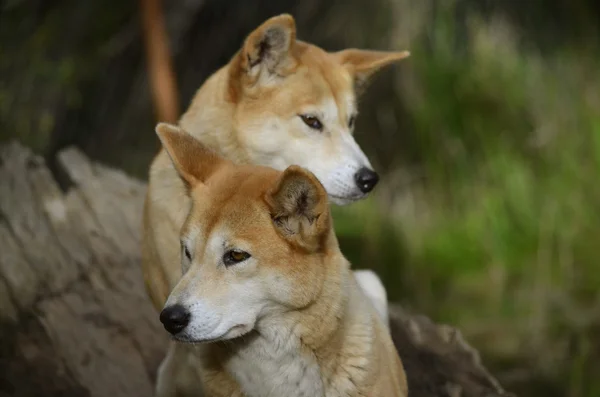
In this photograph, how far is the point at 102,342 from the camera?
487 cm

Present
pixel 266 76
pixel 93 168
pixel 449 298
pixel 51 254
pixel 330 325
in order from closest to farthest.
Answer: pixel 330 325 < pixel 266 76 < pixel 51 254 < pixel 93 168 < pixel 449 298

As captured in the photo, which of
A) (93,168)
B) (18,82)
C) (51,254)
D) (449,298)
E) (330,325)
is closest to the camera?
(330,325)

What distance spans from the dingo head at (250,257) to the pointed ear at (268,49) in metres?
1.15

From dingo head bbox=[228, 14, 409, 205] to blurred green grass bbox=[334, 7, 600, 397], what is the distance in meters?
2.95

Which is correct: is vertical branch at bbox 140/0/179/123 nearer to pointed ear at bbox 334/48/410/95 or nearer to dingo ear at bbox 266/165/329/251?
pointed ear at bbox 334/48/410/95

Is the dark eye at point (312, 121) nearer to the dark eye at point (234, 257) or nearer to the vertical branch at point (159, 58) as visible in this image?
the dark eye at point (234, 257)

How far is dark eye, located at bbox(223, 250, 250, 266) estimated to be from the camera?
2936 mm

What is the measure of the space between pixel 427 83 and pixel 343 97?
9.78 ft

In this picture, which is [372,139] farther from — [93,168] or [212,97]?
[212,97]

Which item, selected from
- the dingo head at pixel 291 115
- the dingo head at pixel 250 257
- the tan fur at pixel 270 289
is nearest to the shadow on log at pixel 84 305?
the dingo head at pixel 291 115

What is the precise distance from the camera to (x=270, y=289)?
2930 millimetres

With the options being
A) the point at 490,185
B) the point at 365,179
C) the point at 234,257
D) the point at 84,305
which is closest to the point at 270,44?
the point at 365,179

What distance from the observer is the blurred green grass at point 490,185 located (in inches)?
272

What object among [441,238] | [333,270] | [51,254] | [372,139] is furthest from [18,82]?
[333,270]
